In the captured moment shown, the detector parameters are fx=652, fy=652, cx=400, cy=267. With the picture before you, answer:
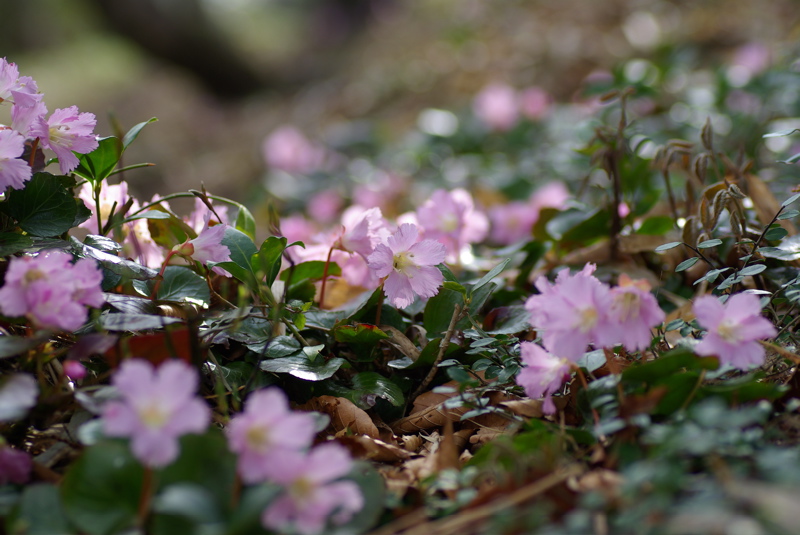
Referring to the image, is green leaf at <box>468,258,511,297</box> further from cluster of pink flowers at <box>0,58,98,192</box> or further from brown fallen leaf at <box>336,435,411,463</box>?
cluster of pink flowers at <box>0,58,98,192</box>

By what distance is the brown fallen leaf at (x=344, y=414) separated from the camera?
1025 mm

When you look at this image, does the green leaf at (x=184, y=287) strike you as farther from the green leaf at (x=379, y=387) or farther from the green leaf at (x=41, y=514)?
the green leaf at (x=41, y=514)

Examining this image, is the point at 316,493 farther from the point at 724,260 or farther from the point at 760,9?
the point at 760,9

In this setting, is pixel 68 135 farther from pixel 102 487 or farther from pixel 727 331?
pixel 727 331

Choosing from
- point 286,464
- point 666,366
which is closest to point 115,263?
point 286,464

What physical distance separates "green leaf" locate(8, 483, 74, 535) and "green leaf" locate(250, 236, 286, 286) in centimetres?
46

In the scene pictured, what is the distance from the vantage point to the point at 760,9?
3826 millimetres

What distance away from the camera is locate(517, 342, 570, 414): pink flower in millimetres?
860

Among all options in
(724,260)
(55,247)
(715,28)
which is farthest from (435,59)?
(55,247)

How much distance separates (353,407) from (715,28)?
12.3ft

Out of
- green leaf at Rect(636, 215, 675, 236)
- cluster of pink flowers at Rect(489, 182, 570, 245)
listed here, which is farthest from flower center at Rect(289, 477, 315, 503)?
cluster of pink flowers at Rect(489, 182, 570, 245)

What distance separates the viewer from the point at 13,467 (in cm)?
76

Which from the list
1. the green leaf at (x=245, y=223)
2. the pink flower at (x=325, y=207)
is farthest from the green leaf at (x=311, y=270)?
the pink flower at (x=325, y=207)

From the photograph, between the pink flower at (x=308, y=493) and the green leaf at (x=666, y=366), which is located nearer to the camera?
the pink flower at (x=308, y=493)
